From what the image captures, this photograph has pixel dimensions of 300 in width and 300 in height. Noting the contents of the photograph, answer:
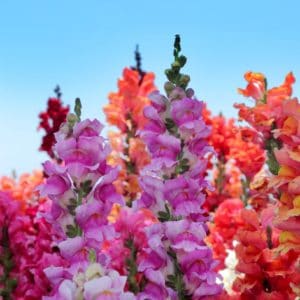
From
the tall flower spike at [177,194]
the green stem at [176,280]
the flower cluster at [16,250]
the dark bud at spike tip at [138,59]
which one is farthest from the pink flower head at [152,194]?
the dark bud at spike tip at [138,59]

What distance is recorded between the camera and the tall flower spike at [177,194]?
1.86m

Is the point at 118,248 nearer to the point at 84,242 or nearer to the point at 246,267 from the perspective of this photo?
the point at 246,267

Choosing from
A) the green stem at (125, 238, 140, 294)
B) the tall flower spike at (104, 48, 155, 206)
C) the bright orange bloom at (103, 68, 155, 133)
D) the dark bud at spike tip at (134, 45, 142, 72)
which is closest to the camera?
the green stem at (125, 238, 140, 294)

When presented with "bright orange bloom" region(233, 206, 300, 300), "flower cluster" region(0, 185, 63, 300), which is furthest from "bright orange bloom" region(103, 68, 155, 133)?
"bright orange bloom" region(233, 206, 300, 300)

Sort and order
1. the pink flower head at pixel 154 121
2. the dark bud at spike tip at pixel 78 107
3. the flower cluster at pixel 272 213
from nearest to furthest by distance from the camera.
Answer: the flower cluster at pixel 272 213, the dark bud at spike tip at pixel 78 107, the pink flower head at pixel 154 121

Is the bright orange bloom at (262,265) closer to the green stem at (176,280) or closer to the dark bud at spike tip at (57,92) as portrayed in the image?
the green stem at (176,280)

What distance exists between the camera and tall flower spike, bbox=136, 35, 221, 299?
6.11 feet

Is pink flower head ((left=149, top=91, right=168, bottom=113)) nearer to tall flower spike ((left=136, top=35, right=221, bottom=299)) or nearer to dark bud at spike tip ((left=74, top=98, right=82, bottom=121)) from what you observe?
tall flower spike ((left=136, top=35, right=221, bottom=299))

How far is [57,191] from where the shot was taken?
1811 millimetres

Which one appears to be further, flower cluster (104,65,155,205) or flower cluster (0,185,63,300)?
flower cluster (104,65,155,205)

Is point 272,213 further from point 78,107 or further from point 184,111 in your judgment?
point 78,107

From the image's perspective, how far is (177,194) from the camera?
6.09 feet

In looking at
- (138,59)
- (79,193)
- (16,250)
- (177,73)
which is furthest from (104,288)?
(138,59)

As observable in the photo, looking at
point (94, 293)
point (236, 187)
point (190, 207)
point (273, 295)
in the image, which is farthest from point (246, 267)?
point (236, 187)
